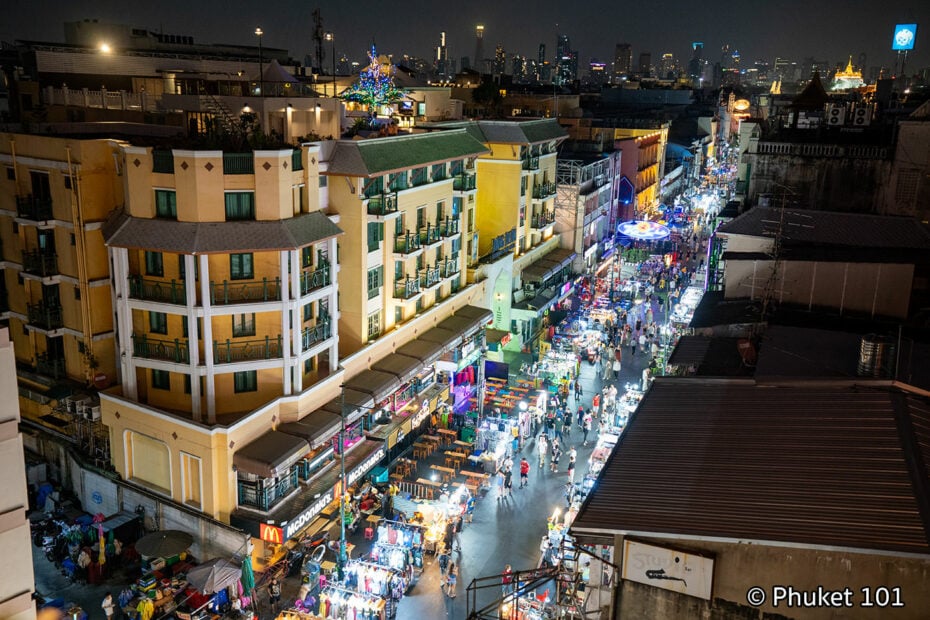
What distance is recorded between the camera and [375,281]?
33000mm

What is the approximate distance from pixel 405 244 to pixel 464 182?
7.34 meters

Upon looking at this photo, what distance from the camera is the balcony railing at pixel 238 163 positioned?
83.1 ft

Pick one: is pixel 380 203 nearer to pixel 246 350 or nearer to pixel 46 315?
pixel 246 350

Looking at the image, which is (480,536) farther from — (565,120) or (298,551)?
(565,120)

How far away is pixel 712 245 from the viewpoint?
4309cm

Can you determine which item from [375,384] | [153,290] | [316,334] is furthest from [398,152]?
[153,290]

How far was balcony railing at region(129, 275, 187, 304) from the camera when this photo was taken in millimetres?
26031

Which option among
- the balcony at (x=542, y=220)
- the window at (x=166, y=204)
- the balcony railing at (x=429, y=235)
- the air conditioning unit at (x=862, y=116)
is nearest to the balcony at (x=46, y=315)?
the window at (x=166, y=204)

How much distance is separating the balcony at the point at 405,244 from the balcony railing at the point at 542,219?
58.2 feet

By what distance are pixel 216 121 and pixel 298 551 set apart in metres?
15.5

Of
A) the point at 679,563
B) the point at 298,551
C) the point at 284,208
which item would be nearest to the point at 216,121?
the point at 284,208

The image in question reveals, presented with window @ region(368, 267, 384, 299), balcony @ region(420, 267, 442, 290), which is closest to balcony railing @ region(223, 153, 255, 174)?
window @ region(368, 267, 384, 299)

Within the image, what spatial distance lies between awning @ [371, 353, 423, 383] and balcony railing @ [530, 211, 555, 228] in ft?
66.8

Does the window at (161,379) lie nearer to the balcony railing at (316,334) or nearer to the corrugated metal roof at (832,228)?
the balcony railing at (316,334)
